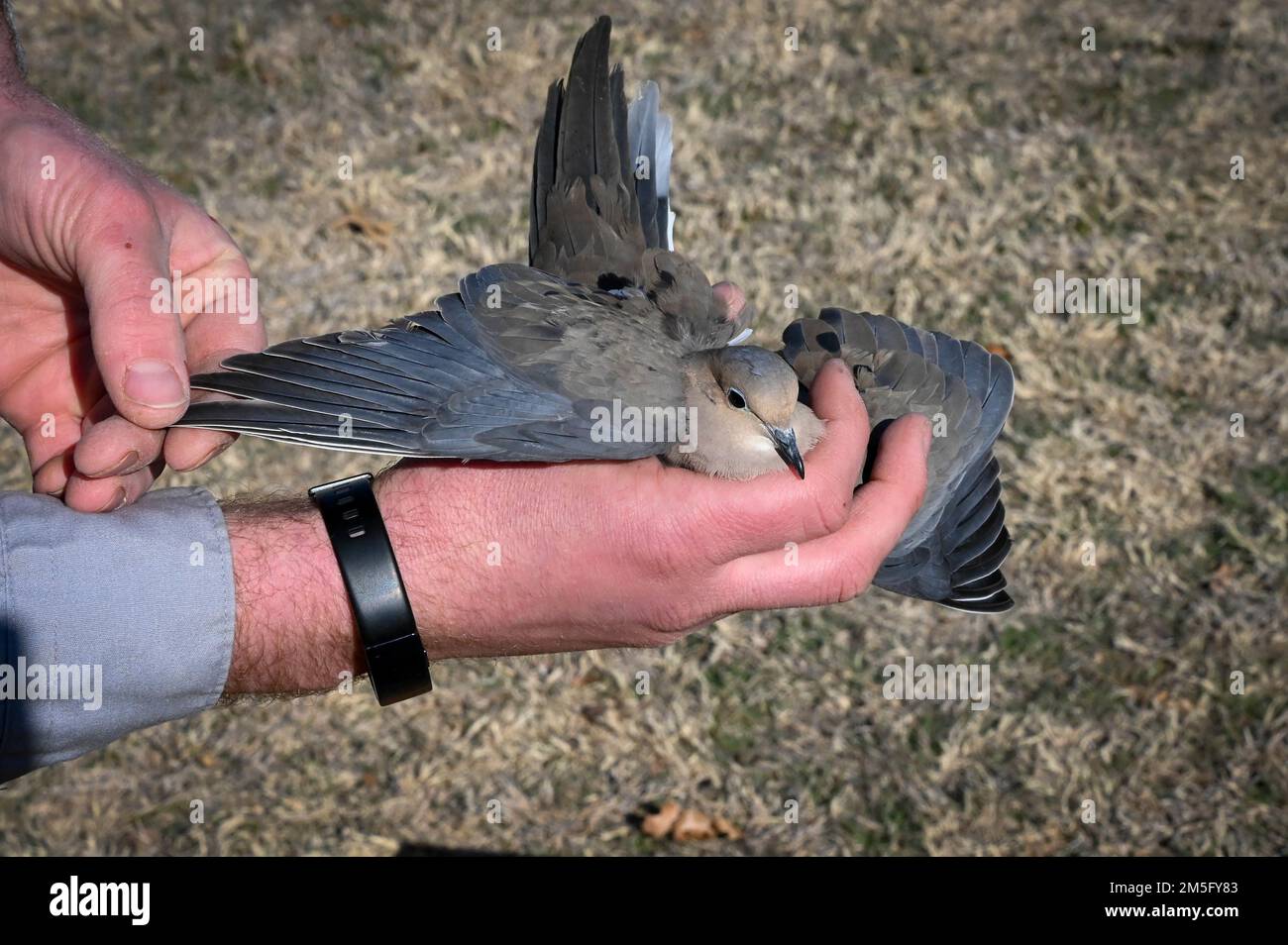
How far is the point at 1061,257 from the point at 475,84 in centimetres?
342

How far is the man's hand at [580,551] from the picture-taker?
10.4 feet

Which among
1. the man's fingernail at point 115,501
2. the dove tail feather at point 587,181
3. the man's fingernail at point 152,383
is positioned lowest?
the man's fingernail at point 115,501

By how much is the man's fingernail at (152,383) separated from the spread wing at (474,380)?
0.50 feet

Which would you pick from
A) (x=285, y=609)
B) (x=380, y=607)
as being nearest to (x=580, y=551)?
(x=380, y=607)

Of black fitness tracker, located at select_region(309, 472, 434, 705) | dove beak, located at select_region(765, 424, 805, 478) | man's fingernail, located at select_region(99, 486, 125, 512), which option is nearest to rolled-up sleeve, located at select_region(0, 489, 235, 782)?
man's fingernail, located at select_region(99, 486, 125, 512)

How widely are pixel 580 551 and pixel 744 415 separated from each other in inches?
24.6

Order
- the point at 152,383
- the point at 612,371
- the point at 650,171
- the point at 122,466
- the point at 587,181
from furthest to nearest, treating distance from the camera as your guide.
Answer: the point at 650,171 < the point at 587,181 < the point at 612,371 < the point at 122,466 < the point at 152,383

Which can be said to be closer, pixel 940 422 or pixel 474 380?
pixel 474 380

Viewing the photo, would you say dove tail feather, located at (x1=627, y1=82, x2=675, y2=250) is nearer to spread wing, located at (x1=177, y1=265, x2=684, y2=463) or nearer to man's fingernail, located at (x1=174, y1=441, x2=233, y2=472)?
spread wing, located at (x1=177, y1=265, x2=684, y2=463)

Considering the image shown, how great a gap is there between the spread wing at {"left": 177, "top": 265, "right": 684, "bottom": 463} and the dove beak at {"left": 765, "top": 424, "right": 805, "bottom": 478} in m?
0.31

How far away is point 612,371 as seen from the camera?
344 centimetres

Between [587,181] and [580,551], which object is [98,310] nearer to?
[580,551]

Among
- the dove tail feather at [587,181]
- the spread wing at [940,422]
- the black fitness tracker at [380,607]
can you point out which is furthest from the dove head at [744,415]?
the black fitness tracker at [380,607]

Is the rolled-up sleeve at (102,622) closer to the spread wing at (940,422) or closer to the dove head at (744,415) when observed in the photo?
the dove head at (744,415)
